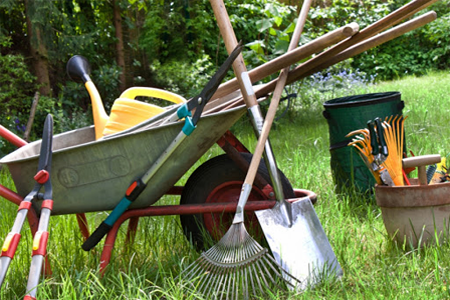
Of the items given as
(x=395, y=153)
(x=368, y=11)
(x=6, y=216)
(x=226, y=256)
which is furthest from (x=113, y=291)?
(x=368, y=11)

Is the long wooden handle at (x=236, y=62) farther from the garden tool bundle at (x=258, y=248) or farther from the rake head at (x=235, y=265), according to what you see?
the rake head at (x=235, y=265)

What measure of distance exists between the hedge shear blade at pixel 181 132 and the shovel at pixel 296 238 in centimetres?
18

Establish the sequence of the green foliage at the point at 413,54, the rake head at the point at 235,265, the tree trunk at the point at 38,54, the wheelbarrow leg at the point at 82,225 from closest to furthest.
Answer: the rake head at the point at 235,265 → the wheelbarrow leg at the point at 82,225 → the tree trunk at the point at 38,54 → the green foliage at the point at 413,54

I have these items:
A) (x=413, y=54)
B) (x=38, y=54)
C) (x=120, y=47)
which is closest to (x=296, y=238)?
(x=38, y=54)

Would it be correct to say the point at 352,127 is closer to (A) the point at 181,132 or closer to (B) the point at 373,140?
(B) the point at 373,140

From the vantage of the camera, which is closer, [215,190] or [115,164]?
[115,164]

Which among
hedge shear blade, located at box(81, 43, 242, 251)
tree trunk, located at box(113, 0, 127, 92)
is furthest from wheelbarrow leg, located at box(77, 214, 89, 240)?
tree trunk, located at box(113, 0, 127, 92)

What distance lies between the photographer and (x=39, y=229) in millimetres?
1624

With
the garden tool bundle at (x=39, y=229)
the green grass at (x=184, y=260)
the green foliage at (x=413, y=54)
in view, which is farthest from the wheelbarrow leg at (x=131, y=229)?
the green foliage at (x=413, y=54)

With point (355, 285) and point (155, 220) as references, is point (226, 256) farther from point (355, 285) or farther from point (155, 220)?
point (155, 220)

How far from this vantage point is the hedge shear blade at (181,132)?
1.83m

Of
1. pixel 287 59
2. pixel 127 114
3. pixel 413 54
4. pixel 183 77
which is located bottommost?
pixel 127 114

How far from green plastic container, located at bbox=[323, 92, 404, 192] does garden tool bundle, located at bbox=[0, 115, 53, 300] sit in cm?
151

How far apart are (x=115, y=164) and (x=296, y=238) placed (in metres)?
0.70
